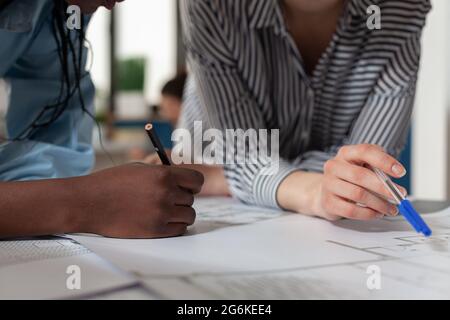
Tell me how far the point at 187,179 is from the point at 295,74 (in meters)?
0.35

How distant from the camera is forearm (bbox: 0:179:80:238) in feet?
1.78

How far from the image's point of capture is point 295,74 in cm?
87

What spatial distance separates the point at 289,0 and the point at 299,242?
Result: 439mm

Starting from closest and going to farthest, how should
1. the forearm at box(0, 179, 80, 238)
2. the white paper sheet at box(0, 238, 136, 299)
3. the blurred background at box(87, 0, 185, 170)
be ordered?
the white paper sheet at box(0, 238, 136, 299) < the forearm at box(0, 179, 80, 238) < the blurred background at box(87, 0, 185, 170)

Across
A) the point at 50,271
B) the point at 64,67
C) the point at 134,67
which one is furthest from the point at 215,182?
the point at 134,67

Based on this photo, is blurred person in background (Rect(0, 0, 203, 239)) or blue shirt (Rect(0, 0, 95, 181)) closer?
blurred person in background (Rect(0, 0, 203, 239))

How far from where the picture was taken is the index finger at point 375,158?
58 cm

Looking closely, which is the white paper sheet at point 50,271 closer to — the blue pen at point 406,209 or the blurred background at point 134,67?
the blue pen at point 406,209

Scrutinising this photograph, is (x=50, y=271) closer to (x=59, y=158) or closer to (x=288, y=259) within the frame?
(x=288, y=259)

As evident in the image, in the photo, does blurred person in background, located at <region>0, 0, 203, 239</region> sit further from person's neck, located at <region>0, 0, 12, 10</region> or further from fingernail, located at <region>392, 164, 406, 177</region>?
fingernail, located at <region>392, 164, 406, 177</region>

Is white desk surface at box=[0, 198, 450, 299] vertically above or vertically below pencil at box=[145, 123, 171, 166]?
below

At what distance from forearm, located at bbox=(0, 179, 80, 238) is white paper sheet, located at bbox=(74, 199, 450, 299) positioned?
3 centimetres

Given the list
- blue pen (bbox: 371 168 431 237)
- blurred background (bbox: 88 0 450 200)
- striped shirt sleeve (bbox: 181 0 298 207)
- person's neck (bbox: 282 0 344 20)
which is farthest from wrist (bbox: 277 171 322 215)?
blurred background (bbox: 88 0 450 200)

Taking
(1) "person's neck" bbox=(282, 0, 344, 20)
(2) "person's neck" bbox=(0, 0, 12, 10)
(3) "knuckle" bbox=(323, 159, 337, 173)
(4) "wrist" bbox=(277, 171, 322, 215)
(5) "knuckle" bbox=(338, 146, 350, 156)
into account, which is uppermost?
(1) "person's neck" bbox=(282, 0, 344, 20)
